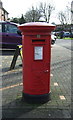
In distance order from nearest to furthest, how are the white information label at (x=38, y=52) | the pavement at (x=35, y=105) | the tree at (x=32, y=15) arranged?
the pavement at (x=35, y=105)
the white information label at (x=38, y=52)
the tree at (x=32, y=15)

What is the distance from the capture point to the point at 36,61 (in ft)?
13.0

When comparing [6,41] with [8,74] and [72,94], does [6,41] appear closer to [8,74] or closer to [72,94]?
[8,74]

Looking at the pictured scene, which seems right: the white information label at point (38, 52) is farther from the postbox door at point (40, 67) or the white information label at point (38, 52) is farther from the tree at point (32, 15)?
A: the tree at point (32, 15)

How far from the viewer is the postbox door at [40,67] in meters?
3.96

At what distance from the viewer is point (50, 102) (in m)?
4.05

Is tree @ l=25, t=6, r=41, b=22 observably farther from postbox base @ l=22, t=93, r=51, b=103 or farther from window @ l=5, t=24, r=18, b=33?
postbox base @ l=22, t=93, r=51, b=103

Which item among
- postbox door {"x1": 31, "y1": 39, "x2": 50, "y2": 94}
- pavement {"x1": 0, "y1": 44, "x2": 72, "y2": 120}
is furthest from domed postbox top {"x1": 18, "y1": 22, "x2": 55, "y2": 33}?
pavement {"x1": 0, "y1": 44, "x2": 72, "y2": 120}

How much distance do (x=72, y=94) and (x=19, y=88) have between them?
1.34 metres

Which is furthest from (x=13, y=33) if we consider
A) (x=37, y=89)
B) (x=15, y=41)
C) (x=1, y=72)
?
(x=37, y=89)

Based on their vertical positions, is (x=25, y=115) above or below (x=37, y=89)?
below

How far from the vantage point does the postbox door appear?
3957 mm

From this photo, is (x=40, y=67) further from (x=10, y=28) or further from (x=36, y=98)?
(x=10, y=28)

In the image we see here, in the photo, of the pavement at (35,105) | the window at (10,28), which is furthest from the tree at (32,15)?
the pavement at (35,105)

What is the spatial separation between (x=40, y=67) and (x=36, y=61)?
0.15 metres
